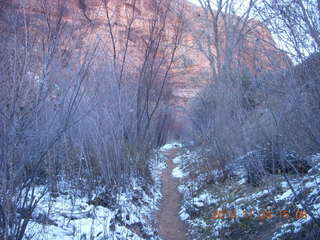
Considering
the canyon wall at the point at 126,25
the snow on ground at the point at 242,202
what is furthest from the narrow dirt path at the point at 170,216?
the canyon wall at the point at 126,25

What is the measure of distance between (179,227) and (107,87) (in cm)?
363

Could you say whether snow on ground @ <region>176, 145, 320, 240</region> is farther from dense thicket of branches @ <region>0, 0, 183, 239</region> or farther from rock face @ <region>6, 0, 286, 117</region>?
dense thicket of branches @ <region>0, 0, 183, 239</region>

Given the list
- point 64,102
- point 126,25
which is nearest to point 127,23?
point 126,25

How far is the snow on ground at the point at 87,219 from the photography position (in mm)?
4047

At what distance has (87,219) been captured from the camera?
4789 mm

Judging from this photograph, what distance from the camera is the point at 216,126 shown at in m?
8.66

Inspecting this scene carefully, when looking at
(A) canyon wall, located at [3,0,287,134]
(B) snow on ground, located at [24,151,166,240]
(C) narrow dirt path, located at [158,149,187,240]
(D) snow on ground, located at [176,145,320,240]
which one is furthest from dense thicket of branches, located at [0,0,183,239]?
(D) snow on ground, located at [176,145,320,240]

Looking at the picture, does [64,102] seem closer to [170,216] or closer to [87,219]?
[87,219]

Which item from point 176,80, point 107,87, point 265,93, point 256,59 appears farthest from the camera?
point 176,80

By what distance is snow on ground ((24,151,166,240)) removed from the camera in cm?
405

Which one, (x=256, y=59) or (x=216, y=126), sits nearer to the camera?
(x=256, y=59)

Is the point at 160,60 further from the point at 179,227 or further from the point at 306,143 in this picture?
the point at 306,143

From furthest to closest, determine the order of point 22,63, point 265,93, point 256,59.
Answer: point 256,59 < point 265,93 < point 22,63

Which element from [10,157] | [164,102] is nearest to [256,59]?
[10,157]
